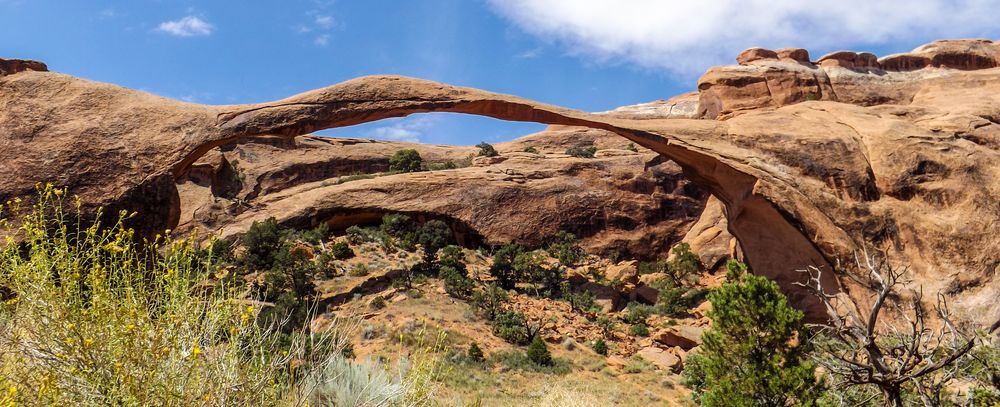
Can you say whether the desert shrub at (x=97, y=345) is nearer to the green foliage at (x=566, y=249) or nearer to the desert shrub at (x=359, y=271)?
the desert shrub at (x=359, y=271)

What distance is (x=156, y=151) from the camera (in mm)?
13297

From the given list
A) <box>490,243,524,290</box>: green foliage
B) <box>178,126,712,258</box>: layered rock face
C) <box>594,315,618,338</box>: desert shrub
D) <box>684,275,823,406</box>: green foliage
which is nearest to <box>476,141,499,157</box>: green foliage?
<box>178,126,712,258</box>: layered rock face

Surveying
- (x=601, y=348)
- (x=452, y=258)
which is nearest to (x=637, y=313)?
(x=601, y=348)

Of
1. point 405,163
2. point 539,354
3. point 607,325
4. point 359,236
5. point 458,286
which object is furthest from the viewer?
point 405,163

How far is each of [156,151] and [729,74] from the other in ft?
65.6

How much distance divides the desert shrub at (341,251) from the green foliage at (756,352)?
58.2 feet

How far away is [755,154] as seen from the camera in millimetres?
15891

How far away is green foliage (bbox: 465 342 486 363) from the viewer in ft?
53.3

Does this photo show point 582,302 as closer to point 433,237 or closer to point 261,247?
point 433,237

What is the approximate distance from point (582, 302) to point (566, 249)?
18.8 ft

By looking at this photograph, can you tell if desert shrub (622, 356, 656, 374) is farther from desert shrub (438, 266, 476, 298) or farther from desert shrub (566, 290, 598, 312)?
desert shrub (438, 266, 476, 298)

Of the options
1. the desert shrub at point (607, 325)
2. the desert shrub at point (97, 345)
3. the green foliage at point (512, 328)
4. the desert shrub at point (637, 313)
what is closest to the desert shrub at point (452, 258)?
the green foliage at point (512, 328)

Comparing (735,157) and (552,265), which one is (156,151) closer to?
(735,157)

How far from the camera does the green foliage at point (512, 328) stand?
1836 centimetres
